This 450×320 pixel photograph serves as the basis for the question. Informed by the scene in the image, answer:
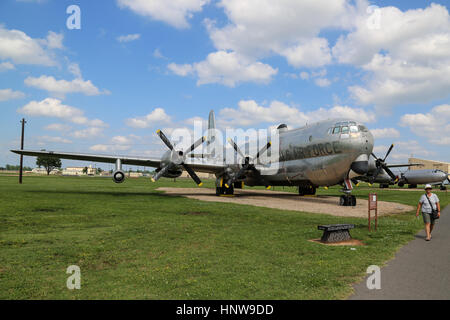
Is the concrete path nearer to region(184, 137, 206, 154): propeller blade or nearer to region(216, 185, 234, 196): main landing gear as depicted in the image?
region(184, 137, 206, 154): propeller blade

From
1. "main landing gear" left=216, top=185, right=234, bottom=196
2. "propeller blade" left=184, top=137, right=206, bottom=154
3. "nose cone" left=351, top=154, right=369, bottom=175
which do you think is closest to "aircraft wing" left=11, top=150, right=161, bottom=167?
"propeller blade" left=184, top=137, right=206, bottom=154

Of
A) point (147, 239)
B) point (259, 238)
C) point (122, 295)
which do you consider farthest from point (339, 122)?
point (122, 295)

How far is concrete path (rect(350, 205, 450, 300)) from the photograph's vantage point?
5012mm

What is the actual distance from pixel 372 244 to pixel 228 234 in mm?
4639

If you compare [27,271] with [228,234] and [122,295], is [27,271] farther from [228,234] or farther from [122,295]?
[228,234]

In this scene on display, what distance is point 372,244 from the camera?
29.2ft

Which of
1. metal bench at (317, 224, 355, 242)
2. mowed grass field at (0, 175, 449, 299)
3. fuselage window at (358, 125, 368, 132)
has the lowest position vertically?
mowed grass field at (0, 175, 449, 299)

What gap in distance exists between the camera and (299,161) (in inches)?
952

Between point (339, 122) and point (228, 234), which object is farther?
point (339, 122)

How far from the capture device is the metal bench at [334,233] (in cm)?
894

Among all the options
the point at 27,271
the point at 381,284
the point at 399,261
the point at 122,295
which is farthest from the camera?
the point at 399,261

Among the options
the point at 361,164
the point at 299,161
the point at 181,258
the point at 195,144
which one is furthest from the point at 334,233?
the point at 195,144

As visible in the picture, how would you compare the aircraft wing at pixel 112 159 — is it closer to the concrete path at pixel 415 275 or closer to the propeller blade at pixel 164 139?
the propeller blade at pixel 164 139

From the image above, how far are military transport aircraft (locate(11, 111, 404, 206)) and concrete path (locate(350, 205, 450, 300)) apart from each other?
11.6 meters
